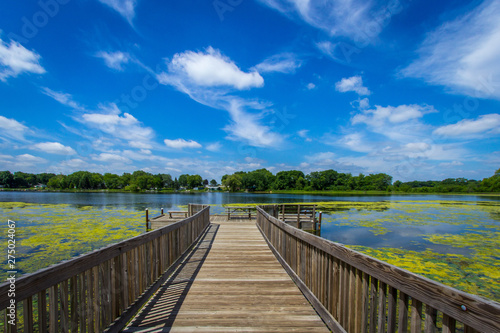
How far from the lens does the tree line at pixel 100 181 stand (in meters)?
128

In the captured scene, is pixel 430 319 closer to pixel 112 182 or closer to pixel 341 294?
pixel 341 294

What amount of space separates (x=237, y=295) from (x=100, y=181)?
517ft

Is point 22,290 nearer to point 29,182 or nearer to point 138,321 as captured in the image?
point 138,321

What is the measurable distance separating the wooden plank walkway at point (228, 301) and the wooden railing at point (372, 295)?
30 cm

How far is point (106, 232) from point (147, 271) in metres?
14.1

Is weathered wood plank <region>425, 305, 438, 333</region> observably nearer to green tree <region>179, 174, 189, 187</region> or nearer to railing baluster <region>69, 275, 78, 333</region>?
railing baluster <region>69, 275, 78, 333</region>

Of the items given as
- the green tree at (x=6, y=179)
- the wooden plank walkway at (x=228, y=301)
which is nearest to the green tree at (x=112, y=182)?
the green tree at (x=6, y=179)

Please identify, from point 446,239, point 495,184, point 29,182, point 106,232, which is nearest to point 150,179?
point 29,182

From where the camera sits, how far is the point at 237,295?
385 centimetres

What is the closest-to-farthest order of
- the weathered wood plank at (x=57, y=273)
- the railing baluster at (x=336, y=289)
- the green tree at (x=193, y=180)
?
1. the weathered wood plank at (x=57, y=273)
2. the railing baluster at (x=336, y=289)
3. the green tree at (x=193, y=180)

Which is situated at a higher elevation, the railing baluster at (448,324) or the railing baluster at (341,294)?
the railing baluster at (448,324)

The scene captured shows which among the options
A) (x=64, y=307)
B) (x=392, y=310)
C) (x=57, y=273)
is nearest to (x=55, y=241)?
(x=64, y=307)

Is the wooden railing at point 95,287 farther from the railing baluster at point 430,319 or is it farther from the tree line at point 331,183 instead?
the tree line at point 331,183

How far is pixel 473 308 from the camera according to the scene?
1.35m
